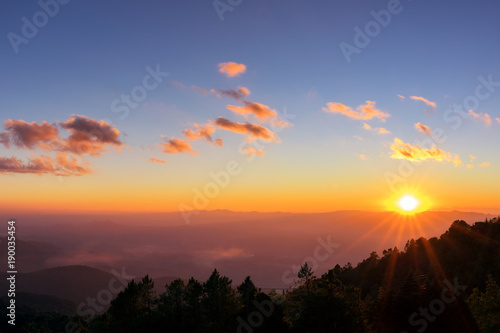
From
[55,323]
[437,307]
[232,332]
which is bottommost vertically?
[55,323]

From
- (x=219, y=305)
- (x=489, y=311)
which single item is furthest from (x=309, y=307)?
(x=489, y=311)

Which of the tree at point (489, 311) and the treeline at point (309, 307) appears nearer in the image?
the treeline at point (309, 307)

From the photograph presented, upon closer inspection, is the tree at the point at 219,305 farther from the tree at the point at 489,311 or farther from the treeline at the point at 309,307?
the tree at the point at 489,311

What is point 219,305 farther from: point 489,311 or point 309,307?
point 489,311

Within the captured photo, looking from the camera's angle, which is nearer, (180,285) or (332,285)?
(332,285)

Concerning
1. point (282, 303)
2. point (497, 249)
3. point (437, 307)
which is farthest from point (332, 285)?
point (497, 249)

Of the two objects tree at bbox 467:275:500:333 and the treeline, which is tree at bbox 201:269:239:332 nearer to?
the treeline

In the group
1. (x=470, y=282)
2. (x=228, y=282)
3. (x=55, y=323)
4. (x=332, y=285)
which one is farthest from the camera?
(x=55, y=323)

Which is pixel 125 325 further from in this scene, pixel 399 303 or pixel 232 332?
pixel 399 303

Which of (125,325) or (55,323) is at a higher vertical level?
(125,325)

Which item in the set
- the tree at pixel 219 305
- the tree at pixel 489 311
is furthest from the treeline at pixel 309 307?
the tree at pixel 219 305

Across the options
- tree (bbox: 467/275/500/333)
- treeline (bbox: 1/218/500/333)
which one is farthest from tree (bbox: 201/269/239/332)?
tree (bbox: 467/275/500/333)

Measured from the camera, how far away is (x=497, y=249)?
249 feet

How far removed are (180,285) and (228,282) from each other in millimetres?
7320
